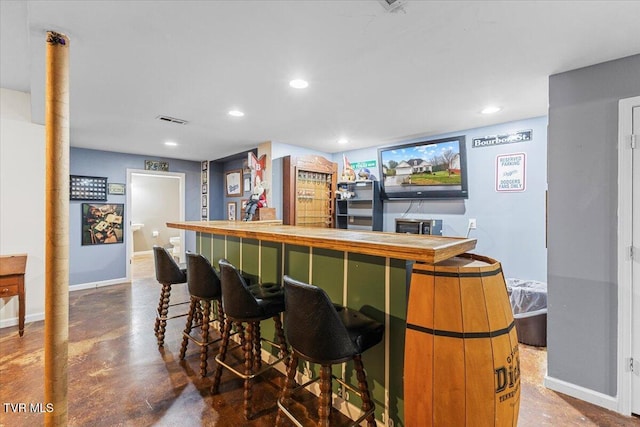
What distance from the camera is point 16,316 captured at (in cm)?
329

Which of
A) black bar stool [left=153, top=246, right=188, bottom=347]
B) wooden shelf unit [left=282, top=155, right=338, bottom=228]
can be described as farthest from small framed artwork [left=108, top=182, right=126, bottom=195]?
black bar stool [left=153, top=246, right=188, bottom=347]

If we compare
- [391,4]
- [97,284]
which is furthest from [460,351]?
[97,284]

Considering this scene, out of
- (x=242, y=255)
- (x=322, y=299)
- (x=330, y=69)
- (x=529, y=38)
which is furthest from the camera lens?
(x=242, y=255)

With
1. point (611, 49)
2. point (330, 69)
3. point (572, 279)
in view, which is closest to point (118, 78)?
point (330, 69)

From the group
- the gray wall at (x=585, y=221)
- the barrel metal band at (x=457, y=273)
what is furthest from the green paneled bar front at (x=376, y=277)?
the gray wall at (x=585, y=221)

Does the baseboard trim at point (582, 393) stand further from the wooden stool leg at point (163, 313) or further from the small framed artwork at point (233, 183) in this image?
the small framed artwork at point (233, 183)

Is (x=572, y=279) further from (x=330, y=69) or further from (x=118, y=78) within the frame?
(x=118, y=78)

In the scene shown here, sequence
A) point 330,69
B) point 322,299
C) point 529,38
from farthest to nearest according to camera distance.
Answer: point 330,69, point 529,38, point 322,299

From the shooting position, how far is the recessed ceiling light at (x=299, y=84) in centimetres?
227

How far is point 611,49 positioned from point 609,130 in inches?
19.3

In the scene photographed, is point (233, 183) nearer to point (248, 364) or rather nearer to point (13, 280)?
point (13, 280)

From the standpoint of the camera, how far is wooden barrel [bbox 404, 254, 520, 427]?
1023 millimetres

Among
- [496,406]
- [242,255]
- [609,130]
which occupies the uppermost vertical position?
[609,130]

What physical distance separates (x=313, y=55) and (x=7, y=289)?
145 inches
